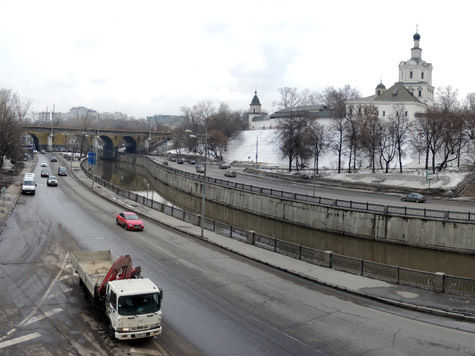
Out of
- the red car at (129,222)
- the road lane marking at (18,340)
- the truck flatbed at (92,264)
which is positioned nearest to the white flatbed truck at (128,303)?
the truck flatbed at (92,264)

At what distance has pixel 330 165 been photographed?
89.1m

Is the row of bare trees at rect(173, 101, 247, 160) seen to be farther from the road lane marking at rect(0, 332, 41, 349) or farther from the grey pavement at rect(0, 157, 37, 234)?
the road lane marking at rect(0, 332, 41, 349)

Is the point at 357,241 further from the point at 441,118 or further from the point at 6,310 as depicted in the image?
the point at 441,118

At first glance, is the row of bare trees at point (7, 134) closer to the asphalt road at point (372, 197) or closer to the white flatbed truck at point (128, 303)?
the asphalt road at point (372, 197)

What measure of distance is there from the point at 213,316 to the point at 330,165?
254 feet

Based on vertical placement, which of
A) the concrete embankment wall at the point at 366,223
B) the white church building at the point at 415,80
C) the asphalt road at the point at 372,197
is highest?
the white church building at the point at 415,80

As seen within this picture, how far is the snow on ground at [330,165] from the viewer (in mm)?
54844

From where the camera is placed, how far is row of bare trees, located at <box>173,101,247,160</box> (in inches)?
4530

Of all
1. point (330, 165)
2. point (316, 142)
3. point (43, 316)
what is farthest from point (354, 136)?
point (43, 316)

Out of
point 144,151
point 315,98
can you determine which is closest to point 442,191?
point 144,151

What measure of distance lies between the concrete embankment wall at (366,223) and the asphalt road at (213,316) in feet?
54.7

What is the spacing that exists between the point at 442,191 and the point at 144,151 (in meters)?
115

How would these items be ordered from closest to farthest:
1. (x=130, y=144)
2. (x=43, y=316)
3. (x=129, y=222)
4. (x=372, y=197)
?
1. (x=43, y=316)
2. (x=129, y=222)
3. (x=372, y=197)
4. (x=130, y=144)

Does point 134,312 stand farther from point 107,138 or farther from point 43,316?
point 107,138
